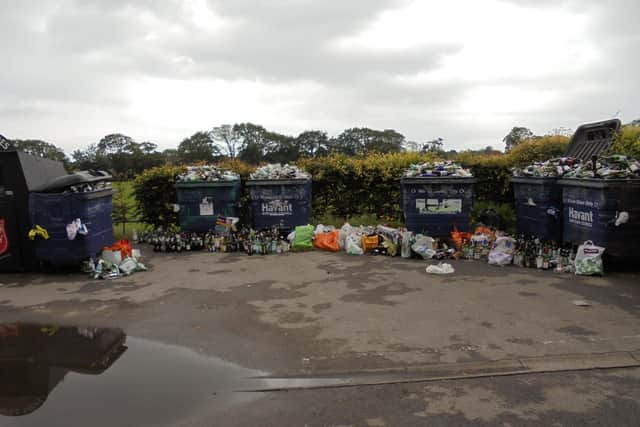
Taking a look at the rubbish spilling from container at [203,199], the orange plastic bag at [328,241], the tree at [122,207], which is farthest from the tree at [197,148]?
the orange plastic bag at [328,241]

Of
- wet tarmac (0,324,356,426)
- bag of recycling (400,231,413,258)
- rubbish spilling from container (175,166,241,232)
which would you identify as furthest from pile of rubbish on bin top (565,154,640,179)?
rubbish spilling from container (175,166,241,232)

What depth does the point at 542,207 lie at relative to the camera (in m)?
7.75

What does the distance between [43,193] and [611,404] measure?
7539mm

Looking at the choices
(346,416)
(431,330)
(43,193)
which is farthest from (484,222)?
(43,193)

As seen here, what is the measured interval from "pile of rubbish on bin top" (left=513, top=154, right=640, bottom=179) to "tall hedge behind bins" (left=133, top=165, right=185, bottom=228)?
7.47 m

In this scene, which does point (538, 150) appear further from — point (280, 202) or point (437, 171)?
point (280, 202)

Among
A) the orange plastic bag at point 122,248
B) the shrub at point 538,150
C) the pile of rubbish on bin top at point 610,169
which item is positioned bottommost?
the orange plastic bag at point 122,248

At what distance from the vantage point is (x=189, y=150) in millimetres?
38375

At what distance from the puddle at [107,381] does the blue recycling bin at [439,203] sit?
5527 millimetres

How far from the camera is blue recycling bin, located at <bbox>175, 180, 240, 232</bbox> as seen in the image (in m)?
9.17

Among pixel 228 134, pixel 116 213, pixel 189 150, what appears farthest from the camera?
pixel 228 134

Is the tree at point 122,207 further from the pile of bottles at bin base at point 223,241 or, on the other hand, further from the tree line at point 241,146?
the tree line at point 241,146

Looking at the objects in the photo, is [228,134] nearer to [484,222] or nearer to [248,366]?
[484,222]

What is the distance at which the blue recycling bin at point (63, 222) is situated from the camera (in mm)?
6805
